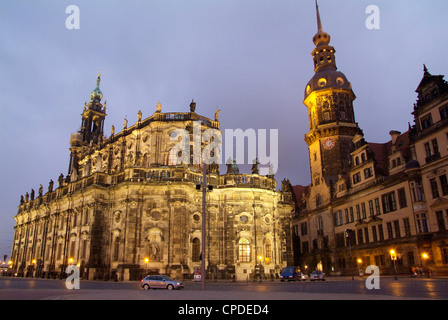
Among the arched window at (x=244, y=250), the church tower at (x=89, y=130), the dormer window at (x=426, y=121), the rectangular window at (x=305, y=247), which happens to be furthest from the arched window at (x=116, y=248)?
the dormer window at (x=426, y=121)

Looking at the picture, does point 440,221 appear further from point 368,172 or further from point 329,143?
point 329,143

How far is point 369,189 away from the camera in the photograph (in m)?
46.3

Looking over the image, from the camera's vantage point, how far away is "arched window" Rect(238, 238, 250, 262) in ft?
135

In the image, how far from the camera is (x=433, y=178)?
36.5 meters

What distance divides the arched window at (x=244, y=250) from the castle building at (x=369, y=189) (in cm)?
1141

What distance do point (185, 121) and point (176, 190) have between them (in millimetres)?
10830

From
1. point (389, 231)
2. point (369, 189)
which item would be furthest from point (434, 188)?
point (369, 189)

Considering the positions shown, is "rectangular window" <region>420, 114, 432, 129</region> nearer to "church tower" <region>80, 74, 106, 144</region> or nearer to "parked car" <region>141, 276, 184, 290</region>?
"parked car" <region>141, 276, 184, 290</region>

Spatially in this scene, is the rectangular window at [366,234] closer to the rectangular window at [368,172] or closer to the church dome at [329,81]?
the rectangular window at [368,172]

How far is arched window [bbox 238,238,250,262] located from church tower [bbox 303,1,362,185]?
74.6 ft

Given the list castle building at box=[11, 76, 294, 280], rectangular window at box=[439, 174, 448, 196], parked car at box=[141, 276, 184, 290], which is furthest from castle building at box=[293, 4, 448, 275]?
parked car at box=[141, 276, 184, 290]
